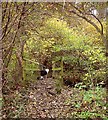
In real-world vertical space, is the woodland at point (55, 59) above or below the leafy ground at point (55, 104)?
above

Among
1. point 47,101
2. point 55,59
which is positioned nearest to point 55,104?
point 47,101

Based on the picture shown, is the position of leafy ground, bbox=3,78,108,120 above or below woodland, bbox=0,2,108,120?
below

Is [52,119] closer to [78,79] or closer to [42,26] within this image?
[78,79]

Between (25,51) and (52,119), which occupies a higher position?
(25,51)

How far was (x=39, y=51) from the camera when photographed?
2.79 metres

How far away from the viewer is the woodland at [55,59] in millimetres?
2365

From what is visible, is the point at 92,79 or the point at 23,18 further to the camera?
the point at 92,79

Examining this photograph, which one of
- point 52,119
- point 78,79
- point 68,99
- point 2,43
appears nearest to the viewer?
point 2,43

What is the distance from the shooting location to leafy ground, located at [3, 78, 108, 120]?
2.41 m

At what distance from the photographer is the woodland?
7.76 feet

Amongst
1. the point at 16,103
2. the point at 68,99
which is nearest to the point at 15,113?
the point at 16,103

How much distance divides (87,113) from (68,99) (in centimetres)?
31

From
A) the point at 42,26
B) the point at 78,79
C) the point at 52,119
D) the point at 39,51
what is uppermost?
the point at 42,26

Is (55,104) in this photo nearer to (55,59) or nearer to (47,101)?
(47,101)
